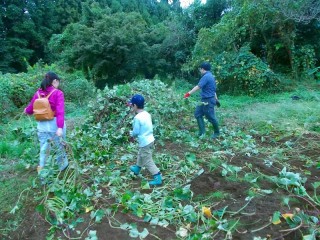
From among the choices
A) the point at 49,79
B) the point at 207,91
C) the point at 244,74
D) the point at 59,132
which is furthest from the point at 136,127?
the point at 244,74

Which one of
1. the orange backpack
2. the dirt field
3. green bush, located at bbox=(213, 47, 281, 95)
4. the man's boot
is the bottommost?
green bush, located at bbox=(213, 47, 281, 95)

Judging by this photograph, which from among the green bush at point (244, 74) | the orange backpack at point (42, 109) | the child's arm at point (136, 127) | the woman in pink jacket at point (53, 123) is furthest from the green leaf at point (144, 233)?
the green bush at point (244, 74)

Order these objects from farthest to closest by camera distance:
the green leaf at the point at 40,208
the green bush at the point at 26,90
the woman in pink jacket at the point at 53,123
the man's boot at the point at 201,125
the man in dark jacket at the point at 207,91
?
the green bush at the point at 26,90
the man's boot at the point at 201,125
the man in dark jacket at the point at 207,91
the woman in pink jacket at the point at 53,123
the green leaf at the point at 40,208

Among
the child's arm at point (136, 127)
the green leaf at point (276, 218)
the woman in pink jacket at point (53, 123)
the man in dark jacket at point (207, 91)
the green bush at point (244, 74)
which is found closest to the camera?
the green leaf at point (276, 218)

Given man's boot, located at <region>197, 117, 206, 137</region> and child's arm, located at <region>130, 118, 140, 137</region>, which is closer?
child's arm, located at <region>130, 118, 140, 137</region>

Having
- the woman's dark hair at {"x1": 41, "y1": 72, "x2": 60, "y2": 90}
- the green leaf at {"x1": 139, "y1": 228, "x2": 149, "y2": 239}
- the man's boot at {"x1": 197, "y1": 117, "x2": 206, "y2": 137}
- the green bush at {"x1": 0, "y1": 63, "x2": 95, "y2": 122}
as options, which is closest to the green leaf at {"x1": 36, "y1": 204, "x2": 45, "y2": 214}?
the green leaf at {"x1": 139, "y1": 228, "x2": 149, "y2": 239}

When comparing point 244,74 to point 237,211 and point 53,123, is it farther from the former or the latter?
point 237,211

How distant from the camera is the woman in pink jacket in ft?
13.0

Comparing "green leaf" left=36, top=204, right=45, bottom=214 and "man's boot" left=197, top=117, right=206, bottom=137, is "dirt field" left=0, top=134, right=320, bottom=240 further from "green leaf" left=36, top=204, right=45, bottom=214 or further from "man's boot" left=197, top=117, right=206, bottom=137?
"man's boot" left=197, top=117, right=206, bottom=137

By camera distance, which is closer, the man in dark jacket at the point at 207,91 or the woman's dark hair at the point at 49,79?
the woman's dark hair at the point at 49,79

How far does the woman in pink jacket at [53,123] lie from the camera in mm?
3949

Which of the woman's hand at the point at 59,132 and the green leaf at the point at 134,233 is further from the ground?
the woman's hand at the point at 59,132

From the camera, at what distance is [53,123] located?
13.4 ft

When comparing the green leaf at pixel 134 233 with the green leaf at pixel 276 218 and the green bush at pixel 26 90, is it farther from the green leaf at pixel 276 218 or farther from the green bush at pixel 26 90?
the green bush at pixel 26 90
